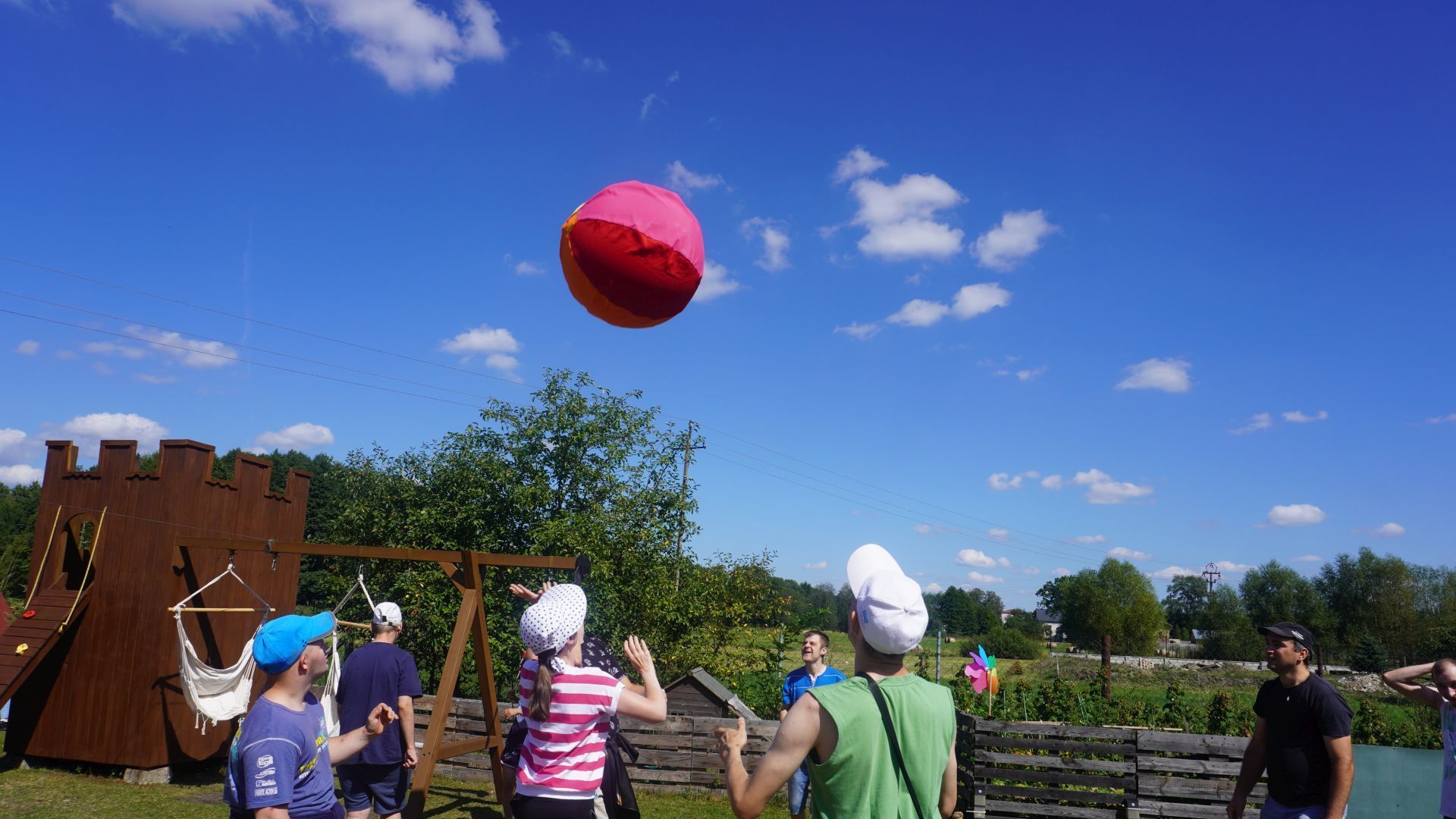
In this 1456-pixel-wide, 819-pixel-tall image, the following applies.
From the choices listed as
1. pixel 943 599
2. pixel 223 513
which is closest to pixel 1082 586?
pixel 943 599

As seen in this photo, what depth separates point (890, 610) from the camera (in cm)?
219

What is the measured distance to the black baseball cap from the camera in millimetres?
4180

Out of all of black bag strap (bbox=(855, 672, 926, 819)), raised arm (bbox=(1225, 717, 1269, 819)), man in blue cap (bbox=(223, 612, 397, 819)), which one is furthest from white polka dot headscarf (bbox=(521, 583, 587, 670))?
raised arm (bbox=(1225, 717, 1269, 819))

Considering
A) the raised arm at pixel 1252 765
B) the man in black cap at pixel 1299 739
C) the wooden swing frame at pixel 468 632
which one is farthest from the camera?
the wooden swing frame at pixel 468 632

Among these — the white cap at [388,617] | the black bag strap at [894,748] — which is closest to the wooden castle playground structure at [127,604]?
the white cap at [388,617]

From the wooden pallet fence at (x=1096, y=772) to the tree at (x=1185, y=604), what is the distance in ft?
265

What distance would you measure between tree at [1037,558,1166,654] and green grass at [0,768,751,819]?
226 ft

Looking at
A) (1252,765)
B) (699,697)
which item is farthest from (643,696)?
(699,697)

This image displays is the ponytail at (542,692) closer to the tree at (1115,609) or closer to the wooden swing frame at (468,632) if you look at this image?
the wooden swing frame at (468,632)

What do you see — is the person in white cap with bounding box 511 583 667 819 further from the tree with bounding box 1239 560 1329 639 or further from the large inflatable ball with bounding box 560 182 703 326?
the tree with bounding box 1239 560 1329 639

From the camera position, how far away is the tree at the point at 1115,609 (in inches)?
2837

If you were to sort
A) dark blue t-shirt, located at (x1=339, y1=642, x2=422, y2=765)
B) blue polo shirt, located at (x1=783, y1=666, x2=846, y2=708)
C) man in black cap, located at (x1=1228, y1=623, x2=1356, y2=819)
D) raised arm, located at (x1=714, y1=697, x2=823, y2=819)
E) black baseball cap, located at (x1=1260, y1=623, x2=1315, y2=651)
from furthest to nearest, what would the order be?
blue polo shirt, located at (x1=783, y1=666, x2=846, y2=708)
dark blue t-shirt, located at (x1=339, y1=642, x2=422, y2=765)
black baseball cap, located at (x1=1260, y1=623, x2=1315, y2=651)
man in black cap, located at (x1=1228, y1=623, x2=1356, y2=819)
raised arm, located at (x1=714, y1=697, x2=823, y2=819)

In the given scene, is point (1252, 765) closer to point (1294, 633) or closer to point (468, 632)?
point (1294, 633)

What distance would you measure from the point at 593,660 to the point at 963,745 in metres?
6.38
